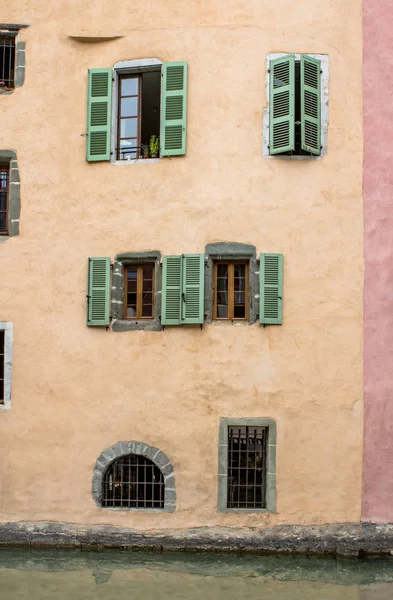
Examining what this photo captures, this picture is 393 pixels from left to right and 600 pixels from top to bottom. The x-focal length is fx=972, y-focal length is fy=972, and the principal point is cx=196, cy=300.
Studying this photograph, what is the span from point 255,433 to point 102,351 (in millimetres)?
2830

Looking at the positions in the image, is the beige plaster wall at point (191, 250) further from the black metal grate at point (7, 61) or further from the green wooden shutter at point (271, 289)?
the black metal grate at point (7, 61)

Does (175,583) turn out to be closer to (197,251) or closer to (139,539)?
(139,539)

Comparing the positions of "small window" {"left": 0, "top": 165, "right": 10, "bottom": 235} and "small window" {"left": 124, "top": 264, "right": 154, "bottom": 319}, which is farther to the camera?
"small window" {"left": 0, "top": 165, "right": 10, "bottom": 235}

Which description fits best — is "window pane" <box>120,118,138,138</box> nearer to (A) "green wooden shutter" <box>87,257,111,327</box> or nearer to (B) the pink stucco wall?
(A) "green wooden shutter" <box>87,257,111,327</box>

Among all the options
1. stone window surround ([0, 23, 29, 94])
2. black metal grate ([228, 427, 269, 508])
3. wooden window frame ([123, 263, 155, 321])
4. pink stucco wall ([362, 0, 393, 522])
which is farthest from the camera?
stone window surround ([0, 23, 29, 94])

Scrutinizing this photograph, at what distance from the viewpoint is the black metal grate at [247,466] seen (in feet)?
51.2

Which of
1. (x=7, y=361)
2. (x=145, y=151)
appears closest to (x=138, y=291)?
(x=145, y=151)

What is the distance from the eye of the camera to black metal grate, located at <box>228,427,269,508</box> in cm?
1559

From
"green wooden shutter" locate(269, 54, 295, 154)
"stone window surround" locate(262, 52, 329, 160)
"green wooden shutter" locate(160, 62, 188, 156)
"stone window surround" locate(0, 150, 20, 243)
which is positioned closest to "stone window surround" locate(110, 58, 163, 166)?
"green wooden shutter" locate(160, 62, 188, 156)

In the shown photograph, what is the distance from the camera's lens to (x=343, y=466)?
15.3 metres

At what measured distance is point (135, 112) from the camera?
16500mm

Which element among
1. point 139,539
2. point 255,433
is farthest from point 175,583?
point 255,433

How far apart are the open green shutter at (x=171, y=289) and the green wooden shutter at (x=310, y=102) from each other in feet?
9.19

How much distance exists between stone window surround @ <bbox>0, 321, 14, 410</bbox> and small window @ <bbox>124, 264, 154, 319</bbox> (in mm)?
1960
